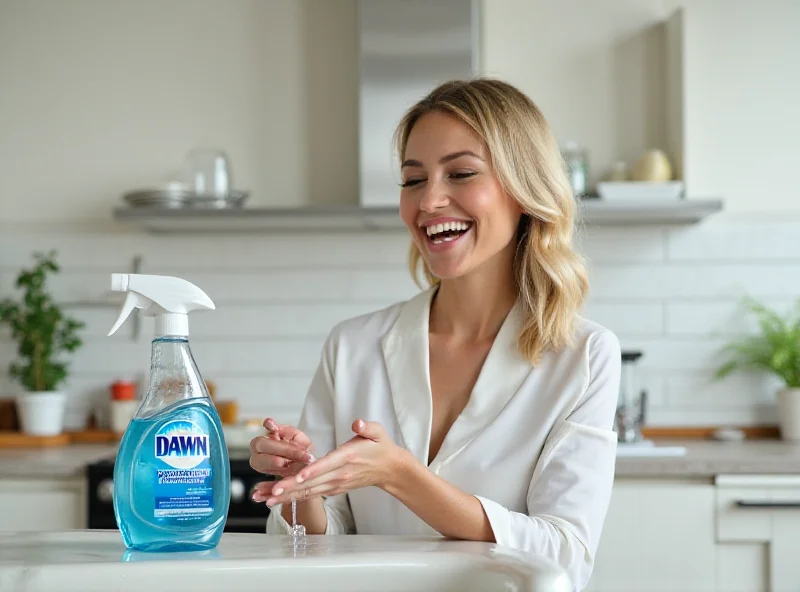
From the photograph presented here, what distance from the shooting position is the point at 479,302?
1738 mm

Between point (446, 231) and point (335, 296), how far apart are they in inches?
76.7

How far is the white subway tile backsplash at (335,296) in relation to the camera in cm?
344

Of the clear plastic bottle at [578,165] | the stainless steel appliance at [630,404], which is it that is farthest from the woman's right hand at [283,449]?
the clear plastic bottle at [578,165]

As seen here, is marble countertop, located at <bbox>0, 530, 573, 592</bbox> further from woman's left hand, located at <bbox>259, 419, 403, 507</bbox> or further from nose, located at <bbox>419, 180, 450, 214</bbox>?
nose, located at <bbox>419, 180, 450, 214</bbox>

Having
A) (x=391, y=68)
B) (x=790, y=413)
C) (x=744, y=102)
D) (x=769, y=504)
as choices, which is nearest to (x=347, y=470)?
(x=769, y=504)

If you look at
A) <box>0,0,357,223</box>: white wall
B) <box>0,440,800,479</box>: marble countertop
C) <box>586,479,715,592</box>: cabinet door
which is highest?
<box>0,0,357,223</box>: white wall

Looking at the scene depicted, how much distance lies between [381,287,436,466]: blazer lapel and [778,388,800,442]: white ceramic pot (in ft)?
6.35

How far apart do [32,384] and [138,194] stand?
0.77 metres

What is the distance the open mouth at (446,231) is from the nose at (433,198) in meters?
0.03

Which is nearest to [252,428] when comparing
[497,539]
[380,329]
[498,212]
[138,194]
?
[138,194]

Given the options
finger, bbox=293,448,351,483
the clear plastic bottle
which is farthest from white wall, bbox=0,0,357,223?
finger, bbox=293,448,351,483

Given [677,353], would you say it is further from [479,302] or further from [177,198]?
[479,302]

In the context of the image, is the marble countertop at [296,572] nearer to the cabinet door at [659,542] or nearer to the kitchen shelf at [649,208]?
the cabinet door at [659,542]

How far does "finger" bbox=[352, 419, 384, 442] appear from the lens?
1.13 m
